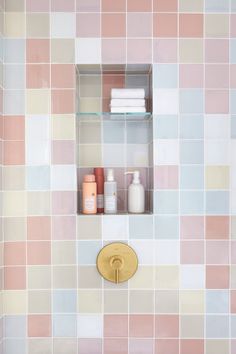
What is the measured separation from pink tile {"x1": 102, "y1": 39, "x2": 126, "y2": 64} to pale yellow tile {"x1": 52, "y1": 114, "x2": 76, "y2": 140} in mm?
290

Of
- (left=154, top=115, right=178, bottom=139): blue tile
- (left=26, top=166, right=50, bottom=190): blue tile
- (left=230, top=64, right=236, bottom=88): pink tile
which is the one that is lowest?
(left=26, top=166, right=50, bottom=190): blue tile

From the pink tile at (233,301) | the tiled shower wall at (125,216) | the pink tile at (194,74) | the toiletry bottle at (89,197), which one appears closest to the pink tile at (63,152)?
the tiled shower wall at (125,216)

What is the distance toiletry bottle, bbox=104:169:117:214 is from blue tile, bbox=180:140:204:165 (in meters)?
0.31

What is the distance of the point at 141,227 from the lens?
6.32 feet

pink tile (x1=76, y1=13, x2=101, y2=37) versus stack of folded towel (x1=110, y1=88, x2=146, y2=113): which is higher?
pink tile (x1=76, y1=13, x2=101, y2=37)

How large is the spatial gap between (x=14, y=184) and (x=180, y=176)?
72cm

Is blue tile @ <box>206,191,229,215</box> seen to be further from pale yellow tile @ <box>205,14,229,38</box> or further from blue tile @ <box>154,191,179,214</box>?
pale yellow tile @ <box>205,14,229,38</box>

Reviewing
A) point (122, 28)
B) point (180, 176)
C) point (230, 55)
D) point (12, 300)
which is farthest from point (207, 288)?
point (122, 28)

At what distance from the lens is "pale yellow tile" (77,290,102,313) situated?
193 centimetres

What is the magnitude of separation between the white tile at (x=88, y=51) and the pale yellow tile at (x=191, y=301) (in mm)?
1069

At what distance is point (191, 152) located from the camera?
1930mm

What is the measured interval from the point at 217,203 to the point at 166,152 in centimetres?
31

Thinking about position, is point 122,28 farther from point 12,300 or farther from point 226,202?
point 12,300

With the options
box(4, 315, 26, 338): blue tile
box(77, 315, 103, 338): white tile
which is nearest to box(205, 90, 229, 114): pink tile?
box(77, 315, 103, 338): white tile
